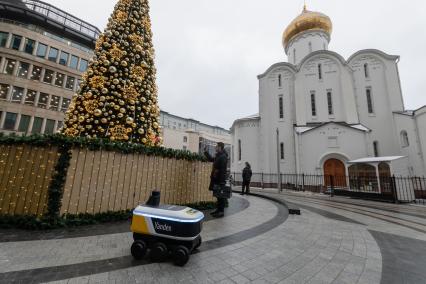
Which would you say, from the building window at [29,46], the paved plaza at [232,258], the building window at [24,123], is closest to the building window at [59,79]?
the building window at [29,46]

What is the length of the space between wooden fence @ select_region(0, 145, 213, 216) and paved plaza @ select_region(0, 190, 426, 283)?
62 centimetres

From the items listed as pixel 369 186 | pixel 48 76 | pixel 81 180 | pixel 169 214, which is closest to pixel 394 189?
pixel 369 186

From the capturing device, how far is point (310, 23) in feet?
80.2

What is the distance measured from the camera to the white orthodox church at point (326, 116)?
707 inches

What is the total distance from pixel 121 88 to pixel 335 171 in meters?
19.7

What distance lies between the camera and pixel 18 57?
843 inches

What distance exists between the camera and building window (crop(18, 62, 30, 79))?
21.6 m

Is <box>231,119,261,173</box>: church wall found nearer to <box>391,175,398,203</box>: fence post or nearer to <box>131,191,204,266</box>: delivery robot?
<box>391,175,398,203</box>: fence post

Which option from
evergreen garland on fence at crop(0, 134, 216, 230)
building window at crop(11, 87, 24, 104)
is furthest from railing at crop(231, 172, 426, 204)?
building window at crop(11, 87, 24, 104)

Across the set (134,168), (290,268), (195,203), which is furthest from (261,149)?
(290,268)

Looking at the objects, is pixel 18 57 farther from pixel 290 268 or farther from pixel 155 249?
pixel 290 268

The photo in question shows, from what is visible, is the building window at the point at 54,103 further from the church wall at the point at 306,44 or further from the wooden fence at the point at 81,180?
the church wall at the point at 306,44

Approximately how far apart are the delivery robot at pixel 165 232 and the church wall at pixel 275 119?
20185 millimetres

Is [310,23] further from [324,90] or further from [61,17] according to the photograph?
[61,17]
